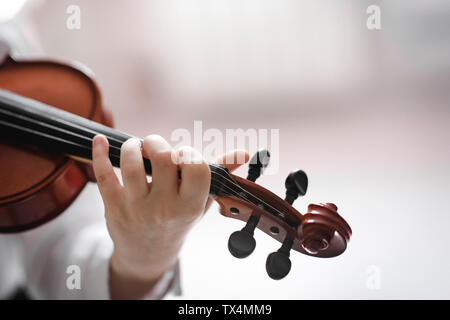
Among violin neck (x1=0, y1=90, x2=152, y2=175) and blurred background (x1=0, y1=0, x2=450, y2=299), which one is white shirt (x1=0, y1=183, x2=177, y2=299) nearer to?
violin neck (x1=0, y1=90, x2=152, y2=175)

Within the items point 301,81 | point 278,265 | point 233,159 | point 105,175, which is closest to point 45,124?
point 105,175

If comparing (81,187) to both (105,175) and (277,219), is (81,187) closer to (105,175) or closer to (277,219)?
(105,175)

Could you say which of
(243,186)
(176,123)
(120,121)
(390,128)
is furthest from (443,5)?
(243,186)

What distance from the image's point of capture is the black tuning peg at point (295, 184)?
50 centimetres

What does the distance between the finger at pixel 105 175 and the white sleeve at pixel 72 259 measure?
203mm

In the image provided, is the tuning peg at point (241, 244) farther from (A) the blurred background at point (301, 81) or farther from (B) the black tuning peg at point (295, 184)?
(A) the blurred background at point (301, 81)

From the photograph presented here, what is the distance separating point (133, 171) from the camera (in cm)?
41

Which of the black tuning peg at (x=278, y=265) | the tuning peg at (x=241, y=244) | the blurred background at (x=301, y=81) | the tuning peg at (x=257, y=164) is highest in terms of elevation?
the blurred background at (x=301, y=81)

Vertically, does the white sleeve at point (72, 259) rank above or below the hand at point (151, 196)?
below

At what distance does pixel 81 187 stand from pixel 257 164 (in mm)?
258

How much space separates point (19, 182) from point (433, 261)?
1.11 m

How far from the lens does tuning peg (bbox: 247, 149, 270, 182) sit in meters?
0.51

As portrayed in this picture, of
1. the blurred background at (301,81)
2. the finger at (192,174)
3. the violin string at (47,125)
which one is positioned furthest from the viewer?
the blurred background at (301,81)

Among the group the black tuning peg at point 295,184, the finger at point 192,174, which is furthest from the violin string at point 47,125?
the black tuning peg at point 295,184
